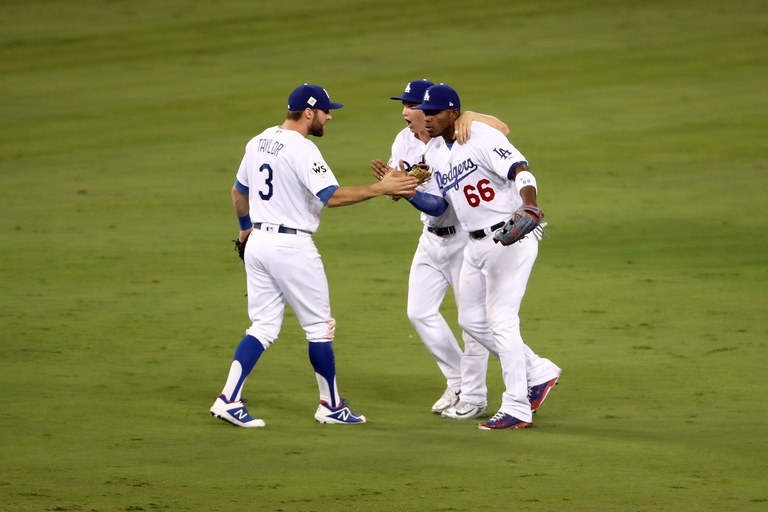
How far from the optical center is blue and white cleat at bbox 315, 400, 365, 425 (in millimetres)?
7664

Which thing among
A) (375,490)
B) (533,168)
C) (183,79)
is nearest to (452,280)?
(375,490)

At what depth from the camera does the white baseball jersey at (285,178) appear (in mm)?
7492

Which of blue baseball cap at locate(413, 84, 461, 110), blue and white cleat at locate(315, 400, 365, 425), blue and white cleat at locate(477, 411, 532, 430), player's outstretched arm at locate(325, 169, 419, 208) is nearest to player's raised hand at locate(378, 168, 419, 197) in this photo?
player's outstretched arm at locate(325, 169, 419, 208)

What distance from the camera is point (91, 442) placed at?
23.0 ft

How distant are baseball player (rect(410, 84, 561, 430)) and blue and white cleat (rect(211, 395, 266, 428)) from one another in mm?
1251

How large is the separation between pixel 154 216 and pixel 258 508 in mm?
8722

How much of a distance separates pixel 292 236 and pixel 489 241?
3.54 ft

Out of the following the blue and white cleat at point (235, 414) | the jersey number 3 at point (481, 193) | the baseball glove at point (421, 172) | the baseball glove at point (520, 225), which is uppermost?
the baseball glove at point (421, 172)

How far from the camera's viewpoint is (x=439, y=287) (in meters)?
8.26

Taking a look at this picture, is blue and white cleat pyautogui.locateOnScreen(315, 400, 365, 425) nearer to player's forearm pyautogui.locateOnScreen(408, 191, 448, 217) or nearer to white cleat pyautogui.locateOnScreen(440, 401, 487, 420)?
white cleat pyautogui.locateOnScreen(440, 401, 487, 420)

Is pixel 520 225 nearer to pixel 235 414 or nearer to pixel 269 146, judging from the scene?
pixel 269 146

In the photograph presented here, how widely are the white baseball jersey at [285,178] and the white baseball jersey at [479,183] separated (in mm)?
700

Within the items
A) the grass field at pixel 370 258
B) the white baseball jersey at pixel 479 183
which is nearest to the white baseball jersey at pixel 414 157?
the white baseball jersey at pixel 479 183

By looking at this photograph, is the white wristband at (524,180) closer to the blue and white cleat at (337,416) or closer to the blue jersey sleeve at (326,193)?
the blue jersey sleeve at (326,193)
